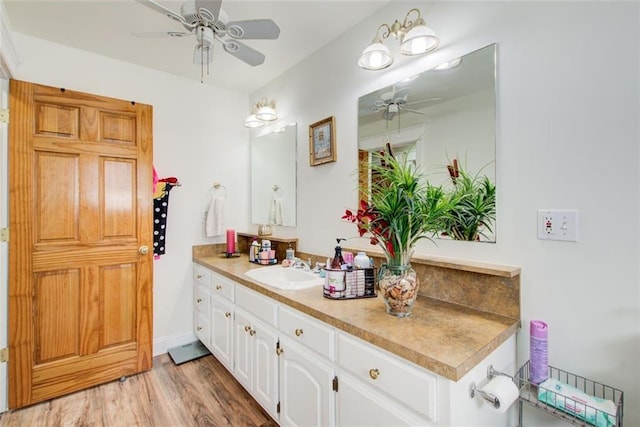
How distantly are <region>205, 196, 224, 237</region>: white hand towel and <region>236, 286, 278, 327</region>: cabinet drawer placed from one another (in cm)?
97

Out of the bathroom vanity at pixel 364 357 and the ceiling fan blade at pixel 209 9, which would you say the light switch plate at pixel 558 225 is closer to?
the bathroom vanity at pixel 364 357

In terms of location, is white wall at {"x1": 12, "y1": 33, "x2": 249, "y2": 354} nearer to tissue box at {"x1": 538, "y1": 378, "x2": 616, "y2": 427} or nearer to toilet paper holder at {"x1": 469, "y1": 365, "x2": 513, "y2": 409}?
toilet paper holder at {"x1": 469, "y1": 365, "x2": 513, "y2": 409}

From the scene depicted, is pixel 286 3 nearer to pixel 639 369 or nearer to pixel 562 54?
pixel 562 54

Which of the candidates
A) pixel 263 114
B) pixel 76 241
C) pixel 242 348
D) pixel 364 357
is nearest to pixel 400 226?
pixel 364 357

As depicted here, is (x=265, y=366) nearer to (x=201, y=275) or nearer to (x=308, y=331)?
(x=308, y=331)

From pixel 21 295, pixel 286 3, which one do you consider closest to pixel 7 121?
pixel 21 295

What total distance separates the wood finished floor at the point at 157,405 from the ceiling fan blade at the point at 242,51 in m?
2.16

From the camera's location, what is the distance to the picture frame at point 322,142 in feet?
6.95

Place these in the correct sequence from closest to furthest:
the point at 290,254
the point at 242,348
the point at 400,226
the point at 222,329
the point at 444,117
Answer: the point at 400,226, the point at 444,117, the point at 242,348, the point at 222,329, the point at 290,254

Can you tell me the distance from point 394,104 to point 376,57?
10.6 inches

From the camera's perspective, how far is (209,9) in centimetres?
142

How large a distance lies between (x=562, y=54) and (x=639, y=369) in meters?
1.16

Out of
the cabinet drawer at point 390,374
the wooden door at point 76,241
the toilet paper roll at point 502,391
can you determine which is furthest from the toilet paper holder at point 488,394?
the wooden door at point 76,241

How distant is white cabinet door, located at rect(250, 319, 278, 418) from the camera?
1673mm
